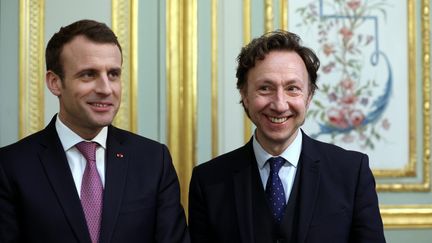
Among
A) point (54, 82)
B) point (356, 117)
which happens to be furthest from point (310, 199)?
point (356, 117)

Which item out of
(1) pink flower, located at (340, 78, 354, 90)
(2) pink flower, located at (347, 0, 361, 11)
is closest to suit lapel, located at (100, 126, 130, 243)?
(1) pink flower, located at (340, 78, 354, 90)

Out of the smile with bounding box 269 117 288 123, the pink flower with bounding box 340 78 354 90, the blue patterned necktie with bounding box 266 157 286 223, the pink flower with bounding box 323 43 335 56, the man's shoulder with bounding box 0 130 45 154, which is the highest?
the pink flower with bounding box 323 43 335 56

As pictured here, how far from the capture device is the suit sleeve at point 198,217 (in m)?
1.81

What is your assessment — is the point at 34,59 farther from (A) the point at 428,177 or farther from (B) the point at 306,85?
(A) the point at 428,177

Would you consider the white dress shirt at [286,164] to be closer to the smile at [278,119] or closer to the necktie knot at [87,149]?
the smile at [278,119]

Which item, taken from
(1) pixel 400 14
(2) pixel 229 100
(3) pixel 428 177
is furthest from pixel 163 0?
(3) pixel 428 177

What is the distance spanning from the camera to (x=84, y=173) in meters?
1.67

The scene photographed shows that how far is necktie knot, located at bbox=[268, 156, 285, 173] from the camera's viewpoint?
1.76 m

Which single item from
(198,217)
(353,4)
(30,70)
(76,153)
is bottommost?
(198,217)

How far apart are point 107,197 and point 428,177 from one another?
1.50 meters

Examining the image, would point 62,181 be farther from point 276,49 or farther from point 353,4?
point 353,4

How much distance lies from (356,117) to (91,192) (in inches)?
50.9

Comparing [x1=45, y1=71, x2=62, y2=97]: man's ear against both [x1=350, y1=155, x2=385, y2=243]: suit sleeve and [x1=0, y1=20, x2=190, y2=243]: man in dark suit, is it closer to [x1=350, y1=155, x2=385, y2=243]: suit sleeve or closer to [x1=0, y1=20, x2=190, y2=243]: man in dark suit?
[x1=0, y1=20, x2=190, y2=243]: man in dark suit

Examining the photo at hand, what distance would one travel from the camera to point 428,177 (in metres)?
2.56
